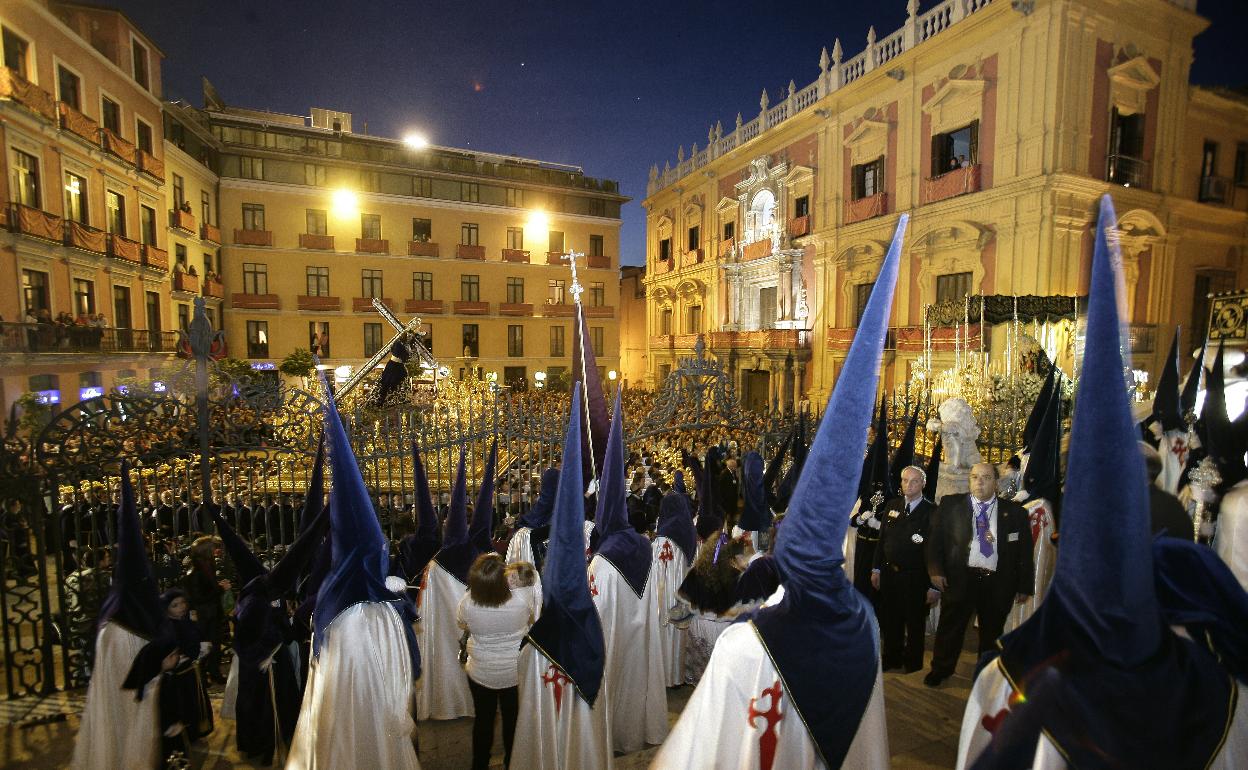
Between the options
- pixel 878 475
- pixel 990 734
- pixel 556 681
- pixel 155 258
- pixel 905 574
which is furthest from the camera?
pixel 155 258

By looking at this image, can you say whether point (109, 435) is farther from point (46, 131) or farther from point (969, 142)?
point (969, 142)

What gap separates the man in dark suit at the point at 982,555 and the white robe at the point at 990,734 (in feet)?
8.84

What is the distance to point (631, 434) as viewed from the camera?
803 centimetres

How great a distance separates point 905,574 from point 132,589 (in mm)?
5730

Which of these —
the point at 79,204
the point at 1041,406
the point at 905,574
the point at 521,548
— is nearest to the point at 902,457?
the point at 905,574

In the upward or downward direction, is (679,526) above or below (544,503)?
below

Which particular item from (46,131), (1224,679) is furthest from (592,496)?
(46,131)

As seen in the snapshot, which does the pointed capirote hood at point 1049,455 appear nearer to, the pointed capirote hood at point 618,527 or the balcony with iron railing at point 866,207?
the pointed capirote hood at point 618,527

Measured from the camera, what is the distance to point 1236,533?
3.54 metres

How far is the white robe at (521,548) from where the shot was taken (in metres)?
5.51

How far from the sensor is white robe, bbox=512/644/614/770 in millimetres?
3449

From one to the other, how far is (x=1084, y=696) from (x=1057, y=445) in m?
4.13

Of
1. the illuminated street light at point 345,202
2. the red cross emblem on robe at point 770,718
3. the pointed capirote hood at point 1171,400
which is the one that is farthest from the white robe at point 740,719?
the illuminated street light at point 345,202

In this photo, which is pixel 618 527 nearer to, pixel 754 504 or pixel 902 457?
pixel 754 504
